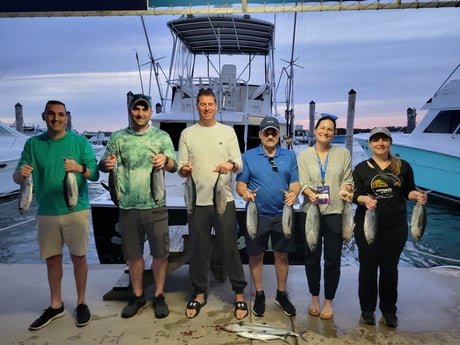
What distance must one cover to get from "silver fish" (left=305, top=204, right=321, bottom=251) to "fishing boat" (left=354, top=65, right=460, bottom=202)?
10.2 meters

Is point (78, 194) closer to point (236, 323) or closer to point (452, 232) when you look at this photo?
point (236, 323)

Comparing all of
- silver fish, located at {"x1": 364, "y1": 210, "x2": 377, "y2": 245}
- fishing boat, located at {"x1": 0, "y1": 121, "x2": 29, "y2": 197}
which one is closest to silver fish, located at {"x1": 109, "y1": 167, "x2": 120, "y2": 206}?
silver fish, located at {"x1": 364, "y1": 210, "x2": 377, "y2": 245}

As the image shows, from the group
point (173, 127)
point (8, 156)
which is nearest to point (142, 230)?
point (173, 127)

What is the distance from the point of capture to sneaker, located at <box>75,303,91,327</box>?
3.17 m

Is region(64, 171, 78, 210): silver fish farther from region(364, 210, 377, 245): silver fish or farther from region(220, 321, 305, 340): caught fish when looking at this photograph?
Answer: region(364, 210, 377, 245): silver fish

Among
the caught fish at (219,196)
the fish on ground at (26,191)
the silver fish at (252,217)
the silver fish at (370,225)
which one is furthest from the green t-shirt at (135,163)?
the silver fish at (370,225)

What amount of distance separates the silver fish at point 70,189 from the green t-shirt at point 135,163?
348 mm

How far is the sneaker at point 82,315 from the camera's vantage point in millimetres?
3168

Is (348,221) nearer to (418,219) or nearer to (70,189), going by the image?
(418,219)

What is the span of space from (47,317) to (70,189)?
1.20 m

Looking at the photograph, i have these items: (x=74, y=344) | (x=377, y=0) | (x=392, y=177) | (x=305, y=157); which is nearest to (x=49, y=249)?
(x=74, y=344)

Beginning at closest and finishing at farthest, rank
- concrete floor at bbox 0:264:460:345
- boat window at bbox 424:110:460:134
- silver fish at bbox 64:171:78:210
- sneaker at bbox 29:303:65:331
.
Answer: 1. silver fish at bbox 64:171:78:210
2. concrete floor at bbox 0:264:460:345
3. sneaker at bbox 29:303:65:331
4. boat window at bbox 424:110:460:134

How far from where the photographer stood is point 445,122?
13.1m

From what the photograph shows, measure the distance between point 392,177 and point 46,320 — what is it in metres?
3.07
